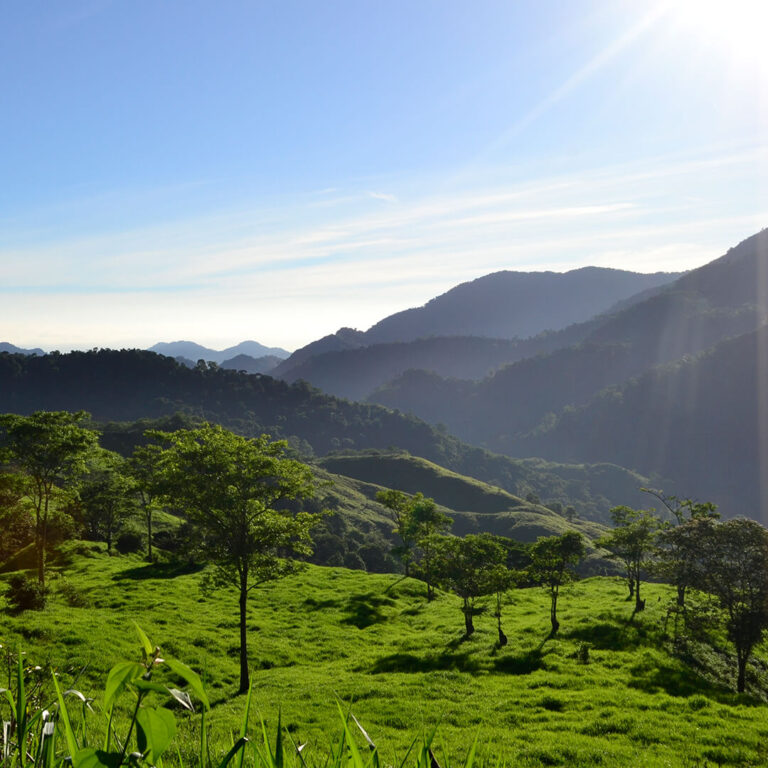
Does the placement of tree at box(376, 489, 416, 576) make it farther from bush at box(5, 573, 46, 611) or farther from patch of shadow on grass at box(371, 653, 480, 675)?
bush at box(5, 573, 46, 611)

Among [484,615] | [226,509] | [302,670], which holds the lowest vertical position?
[484,615]

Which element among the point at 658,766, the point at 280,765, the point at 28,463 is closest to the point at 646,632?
the point at 658,766

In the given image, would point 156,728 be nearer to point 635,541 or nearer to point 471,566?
point 471,566

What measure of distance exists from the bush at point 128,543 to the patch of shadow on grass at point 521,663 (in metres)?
42.7

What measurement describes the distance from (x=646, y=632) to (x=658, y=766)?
20.9m

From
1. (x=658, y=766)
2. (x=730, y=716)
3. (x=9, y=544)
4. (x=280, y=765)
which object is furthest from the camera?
(x=9, y=544)

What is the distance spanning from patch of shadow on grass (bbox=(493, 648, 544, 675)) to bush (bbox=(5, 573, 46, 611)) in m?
25.1

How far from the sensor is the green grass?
53.1ft

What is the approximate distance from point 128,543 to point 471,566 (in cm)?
3894

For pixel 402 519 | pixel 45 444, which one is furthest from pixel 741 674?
pixel 45 444

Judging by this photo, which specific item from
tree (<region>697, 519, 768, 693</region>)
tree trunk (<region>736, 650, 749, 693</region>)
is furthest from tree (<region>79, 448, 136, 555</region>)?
tree trunk (<region>736, 650, 749, 693</region>)

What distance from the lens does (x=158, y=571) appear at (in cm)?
4441

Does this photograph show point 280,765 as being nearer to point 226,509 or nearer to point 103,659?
point 226,509

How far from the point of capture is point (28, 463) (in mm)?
31594
